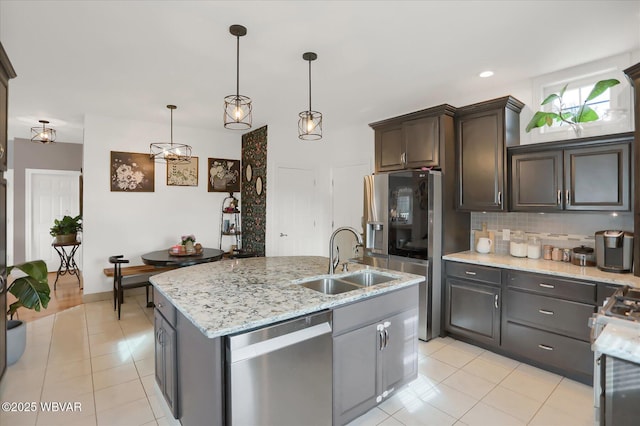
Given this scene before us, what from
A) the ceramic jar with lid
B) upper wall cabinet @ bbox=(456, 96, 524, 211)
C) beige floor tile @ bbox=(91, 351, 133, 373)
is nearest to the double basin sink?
upper wall cabinet @ bbox=(456, 96, 524, 211)

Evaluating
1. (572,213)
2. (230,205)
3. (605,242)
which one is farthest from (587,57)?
(230,205)

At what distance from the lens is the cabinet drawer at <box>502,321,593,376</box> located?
255cm

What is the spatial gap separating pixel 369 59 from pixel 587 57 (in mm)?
1900

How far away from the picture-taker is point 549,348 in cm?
273

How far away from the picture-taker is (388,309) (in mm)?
2195

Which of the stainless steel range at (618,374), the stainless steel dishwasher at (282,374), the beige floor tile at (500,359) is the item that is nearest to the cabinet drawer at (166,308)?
the stainless steel dishwasher at (282,374)

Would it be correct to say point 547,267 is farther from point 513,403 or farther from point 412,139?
point 412,139

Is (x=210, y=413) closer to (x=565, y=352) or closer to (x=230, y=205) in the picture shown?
(x=565, y=352)

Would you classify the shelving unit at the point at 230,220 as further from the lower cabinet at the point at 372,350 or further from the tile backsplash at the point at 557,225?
the lower cabinet at the point at 372,350

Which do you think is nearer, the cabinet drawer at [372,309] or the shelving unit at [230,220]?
the cabinet drawer at [372,309]

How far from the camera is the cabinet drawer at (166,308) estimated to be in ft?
6.27

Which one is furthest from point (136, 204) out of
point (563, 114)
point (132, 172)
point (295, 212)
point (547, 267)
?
point (563, 114)

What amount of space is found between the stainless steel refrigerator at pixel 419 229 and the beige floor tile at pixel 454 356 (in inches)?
9.3

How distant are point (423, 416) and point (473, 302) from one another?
140 centimetres
